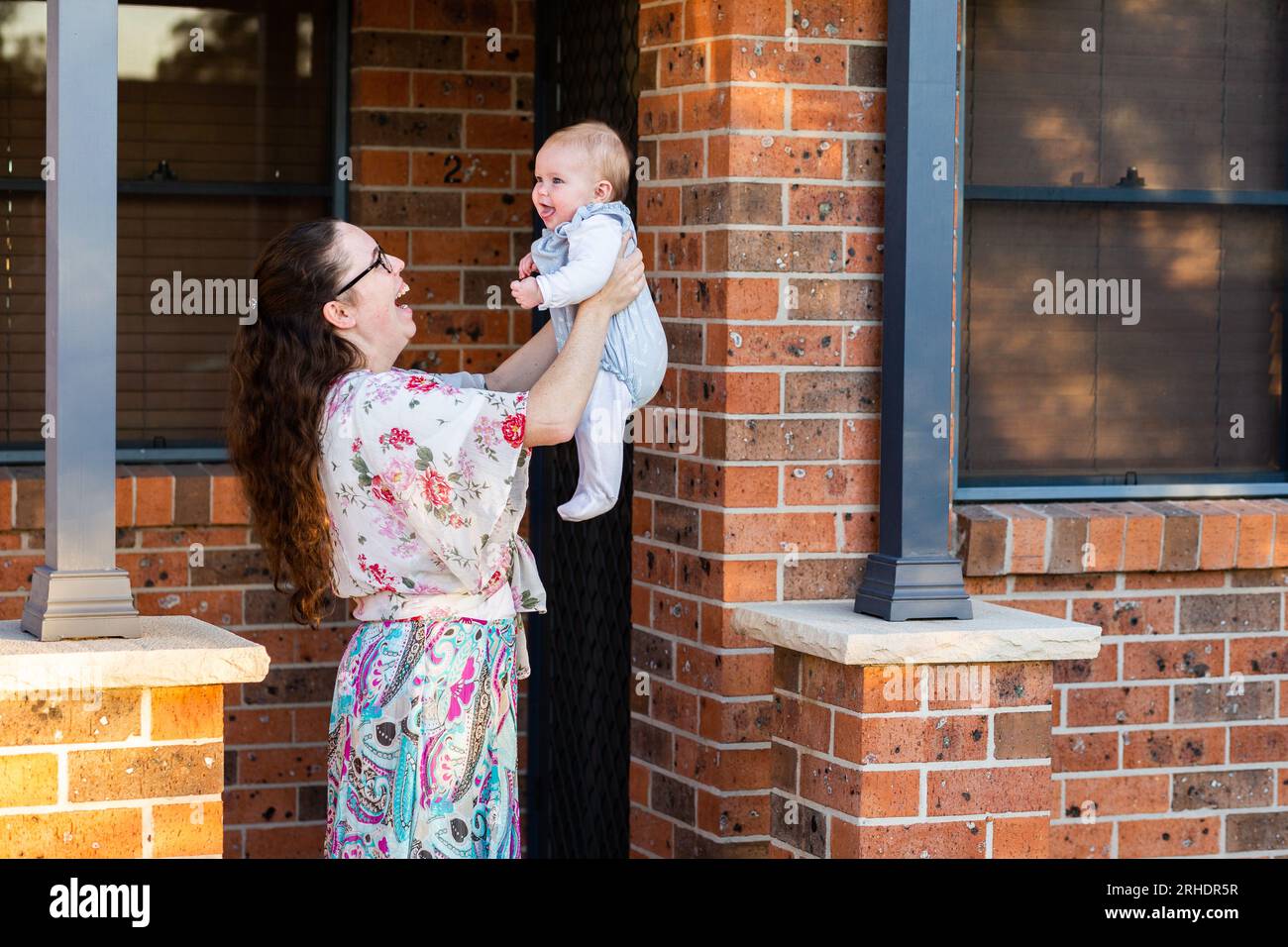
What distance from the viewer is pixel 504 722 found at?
12.4 ft

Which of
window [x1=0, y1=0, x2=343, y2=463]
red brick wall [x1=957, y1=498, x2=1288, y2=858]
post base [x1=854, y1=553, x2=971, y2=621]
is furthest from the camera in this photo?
window [x1=0, y1=0, x2=343, y2=463]

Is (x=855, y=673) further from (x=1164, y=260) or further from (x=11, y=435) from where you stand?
(x=11, y=435)

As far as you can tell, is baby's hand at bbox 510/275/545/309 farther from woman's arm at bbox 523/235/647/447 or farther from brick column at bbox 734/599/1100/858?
brick column at bbox 734/599/1100/858

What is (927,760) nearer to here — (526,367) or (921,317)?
(921,317)

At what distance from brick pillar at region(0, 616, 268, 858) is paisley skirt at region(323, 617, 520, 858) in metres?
0.25

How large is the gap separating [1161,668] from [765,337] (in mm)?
1579

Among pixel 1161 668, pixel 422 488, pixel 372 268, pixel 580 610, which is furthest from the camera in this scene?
pixel 580 610

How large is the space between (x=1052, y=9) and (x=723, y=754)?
231 cm

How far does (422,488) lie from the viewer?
3568 mm

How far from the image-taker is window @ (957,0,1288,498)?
5.10 metres

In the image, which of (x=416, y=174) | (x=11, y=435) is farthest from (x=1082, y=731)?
(x=11, y=435)

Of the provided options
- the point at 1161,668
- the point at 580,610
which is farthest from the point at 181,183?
the point at 1161,668

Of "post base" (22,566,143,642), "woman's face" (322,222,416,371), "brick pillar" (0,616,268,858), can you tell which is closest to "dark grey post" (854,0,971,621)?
"woman's face" (322,222,416,371)

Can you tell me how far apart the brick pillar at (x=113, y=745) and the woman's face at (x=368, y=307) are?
0.67 meters
